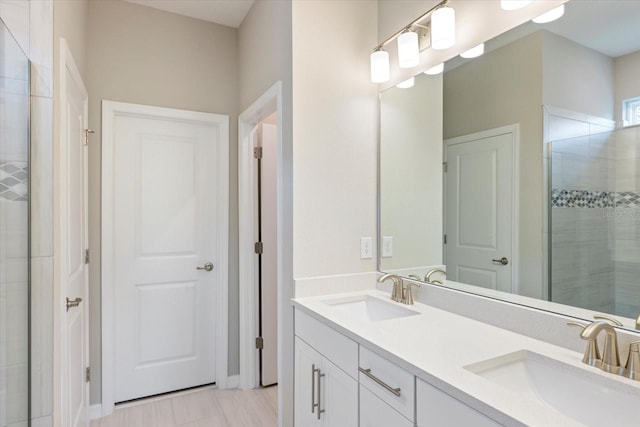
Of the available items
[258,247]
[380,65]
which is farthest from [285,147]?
[258,247]

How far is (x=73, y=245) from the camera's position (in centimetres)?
184

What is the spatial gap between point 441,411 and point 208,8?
276cm

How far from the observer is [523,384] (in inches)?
41.6

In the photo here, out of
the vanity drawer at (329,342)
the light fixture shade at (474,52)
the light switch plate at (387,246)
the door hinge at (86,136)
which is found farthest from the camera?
the door hinge at (86,136)

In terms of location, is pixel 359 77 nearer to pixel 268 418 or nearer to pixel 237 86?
pixel 237 86

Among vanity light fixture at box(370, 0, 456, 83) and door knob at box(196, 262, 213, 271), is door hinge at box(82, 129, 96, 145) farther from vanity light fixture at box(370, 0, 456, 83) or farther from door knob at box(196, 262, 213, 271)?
vanity light fixture at box(370, 0, 456, 83)

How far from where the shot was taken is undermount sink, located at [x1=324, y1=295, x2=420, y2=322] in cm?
172

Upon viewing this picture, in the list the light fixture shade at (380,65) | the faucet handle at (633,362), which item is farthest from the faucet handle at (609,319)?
the light fixture shade at (380,65)

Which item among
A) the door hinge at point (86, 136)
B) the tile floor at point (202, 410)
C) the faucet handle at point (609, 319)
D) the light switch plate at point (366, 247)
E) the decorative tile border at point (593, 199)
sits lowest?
the tile floor at point (202, 410)

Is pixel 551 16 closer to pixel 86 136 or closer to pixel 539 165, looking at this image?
pixel 539 165

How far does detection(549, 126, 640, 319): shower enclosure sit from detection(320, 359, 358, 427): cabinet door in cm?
80

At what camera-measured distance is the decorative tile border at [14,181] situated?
1288mm

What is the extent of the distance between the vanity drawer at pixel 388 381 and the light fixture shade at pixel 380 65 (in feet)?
4.56

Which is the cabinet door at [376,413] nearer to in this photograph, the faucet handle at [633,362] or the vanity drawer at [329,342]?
the vanity drawer at [329,342]
